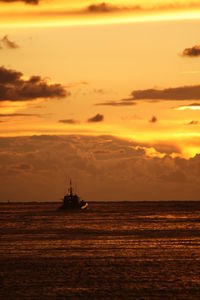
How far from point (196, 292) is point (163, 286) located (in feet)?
15.0

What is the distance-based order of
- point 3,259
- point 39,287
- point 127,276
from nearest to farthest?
point 39,287, point 127,276, point 3,259

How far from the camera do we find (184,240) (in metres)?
133

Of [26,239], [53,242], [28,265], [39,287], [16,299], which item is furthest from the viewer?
[26,239]

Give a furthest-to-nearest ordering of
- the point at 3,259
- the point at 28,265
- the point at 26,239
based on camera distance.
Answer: the point at 26,239 < the point at 3,259 < the point at 28,265

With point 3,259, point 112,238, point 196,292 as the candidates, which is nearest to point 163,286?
point 196,292

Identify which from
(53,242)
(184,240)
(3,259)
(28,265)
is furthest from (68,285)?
(184,240)

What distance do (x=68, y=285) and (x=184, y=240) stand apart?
203ft

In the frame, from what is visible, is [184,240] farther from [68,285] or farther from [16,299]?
[16,299]

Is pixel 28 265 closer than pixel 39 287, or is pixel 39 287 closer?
pixel 39 287

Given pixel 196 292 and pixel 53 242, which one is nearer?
pixel 196 292

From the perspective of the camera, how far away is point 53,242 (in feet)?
418

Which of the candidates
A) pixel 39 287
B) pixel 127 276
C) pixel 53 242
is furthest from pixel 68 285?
pixel 53 242

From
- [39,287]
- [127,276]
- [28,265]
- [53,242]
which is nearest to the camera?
[39,287]

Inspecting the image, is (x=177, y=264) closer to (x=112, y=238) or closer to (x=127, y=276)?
(x=127, y=276)
